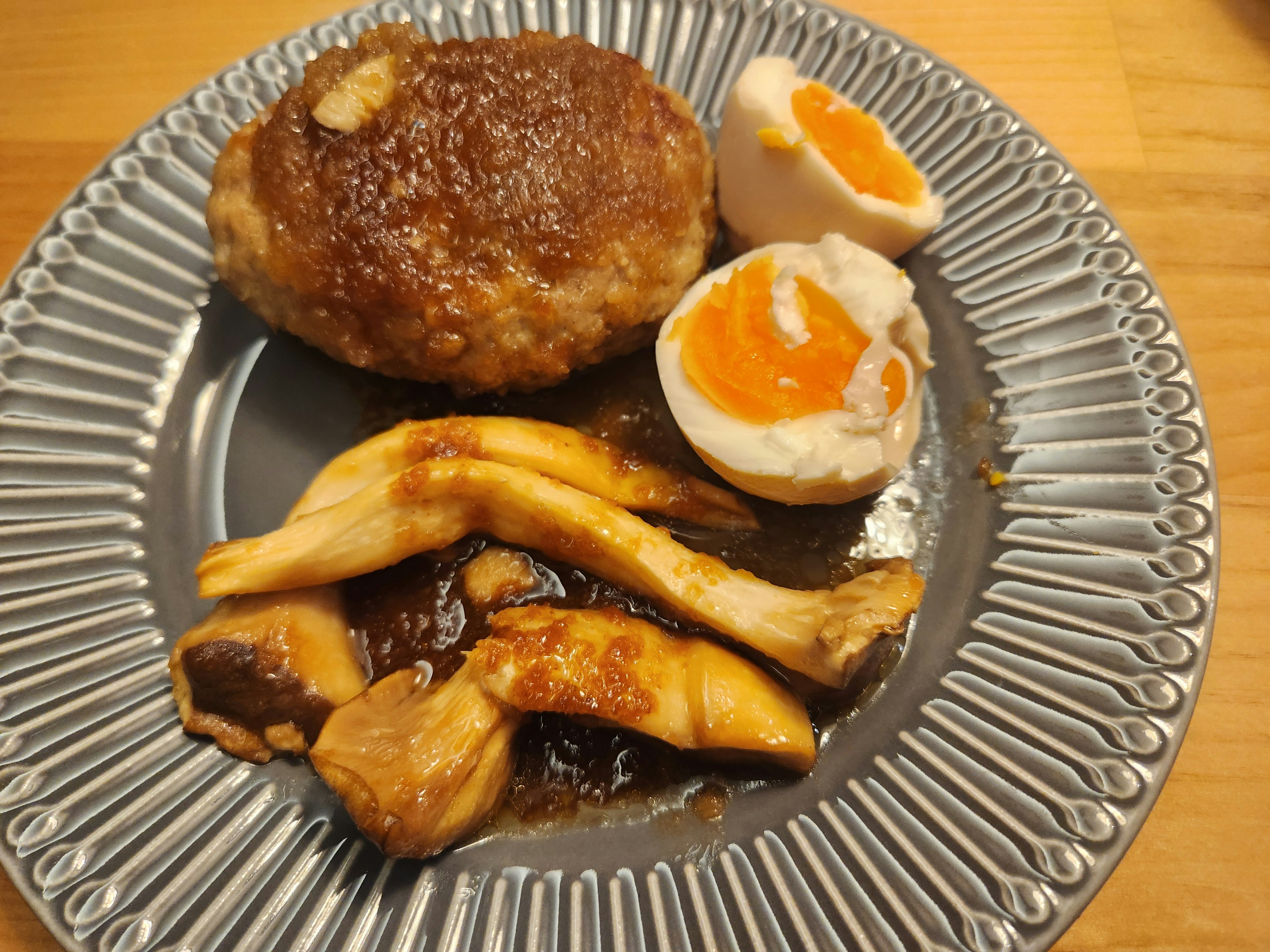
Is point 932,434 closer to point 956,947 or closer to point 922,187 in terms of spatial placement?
point 922,187

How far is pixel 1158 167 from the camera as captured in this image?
190 cm

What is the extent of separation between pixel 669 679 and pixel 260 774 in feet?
2.33

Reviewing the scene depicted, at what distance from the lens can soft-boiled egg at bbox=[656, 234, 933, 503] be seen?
4.24 feet

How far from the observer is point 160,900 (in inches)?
42.0

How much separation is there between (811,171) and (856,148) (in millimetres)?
172

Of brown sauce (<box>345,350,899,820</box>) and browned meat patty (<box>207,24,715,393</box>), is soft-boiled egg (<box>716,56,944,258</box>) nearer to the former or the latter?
browned meat patty (<box>207,24,715,393</box>)

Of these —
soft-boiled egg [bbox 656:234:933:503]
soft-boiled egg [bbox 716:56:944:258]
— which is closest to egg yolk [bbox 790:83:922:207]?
soft-boiled egg [bbox 716:56:944:258]

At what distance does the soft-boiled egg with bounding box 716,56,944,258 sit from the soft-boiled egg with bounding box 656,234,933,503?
0.13 metres

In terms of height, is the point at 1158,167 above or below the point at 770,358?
below

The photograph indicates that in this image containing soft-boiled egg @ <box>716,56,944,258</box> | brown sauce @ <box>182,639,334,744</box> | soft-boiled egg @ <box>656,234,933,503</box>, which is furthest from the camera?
soft-boiled egg @ <box>716,56,944,258</box>

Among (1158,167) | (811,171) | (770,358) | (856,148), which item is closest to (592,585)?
(770,358)

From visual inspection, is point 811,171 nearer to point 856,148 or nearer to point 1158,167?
point 856,148

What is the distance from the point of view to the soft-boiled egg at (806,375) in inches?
50.8

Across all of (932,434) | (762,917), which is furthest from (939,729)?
(932,434)
